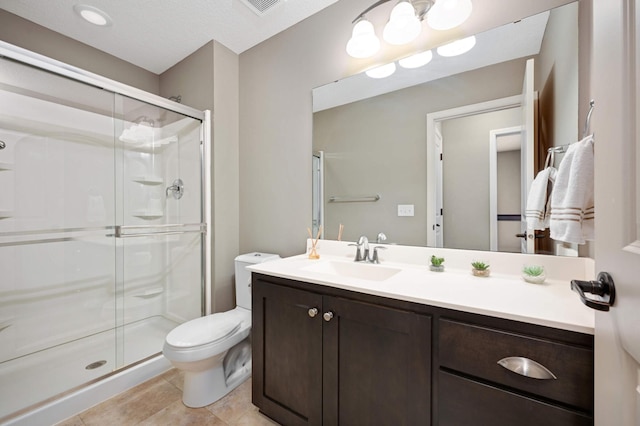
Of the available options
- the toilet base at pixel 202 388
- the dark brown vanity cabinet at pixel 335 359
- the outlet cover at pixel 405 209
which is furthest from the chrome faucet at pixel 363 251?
the toilet base at pixel 202 388

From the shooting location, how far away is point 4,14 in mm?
1729

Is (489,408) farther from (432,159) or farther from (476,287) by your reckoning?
(432,159)

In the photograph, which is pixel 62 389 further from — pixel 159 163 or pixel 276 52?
pixel 276 52

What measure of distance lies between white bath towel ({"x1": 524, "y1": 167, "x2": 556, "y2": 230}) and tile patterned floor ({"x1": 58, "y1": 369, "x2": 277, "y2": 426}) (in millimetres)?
1615

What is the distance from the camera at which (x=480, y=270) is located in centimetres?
116

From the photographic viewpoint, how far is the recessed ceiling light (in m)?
1.72

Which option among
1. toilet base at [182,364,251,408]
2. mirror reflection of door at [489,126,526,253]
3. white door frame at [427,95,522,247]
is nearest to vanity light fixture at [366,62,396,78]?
white door frame at [427,95,522,247]

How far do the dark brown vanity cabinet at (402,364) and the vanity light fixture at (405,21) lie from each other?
136cm

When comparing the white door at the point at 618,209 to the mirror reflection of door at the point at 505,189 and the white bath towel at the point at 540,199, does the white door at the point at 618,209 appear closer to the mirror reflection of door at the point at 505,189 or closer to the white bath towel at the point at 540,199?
the white bath towel at the point at 540,199

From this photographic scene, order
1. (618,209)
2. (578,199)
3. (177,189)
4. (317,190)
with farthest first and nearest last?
1. (177,189)
2. (317,190)
3. (578,199)
4. (618,209)

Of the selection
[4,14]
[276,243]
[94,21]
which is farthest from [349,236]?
[4,14]

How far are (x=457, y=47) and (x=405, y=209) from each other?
2.89 feet

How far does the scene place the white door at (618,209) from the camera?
44 centimetres

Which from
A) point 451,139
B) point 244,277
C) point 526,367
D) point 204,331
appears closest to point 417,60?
point 451,139
